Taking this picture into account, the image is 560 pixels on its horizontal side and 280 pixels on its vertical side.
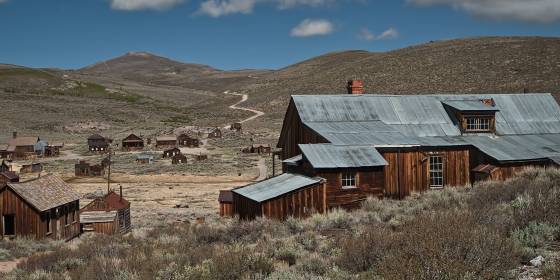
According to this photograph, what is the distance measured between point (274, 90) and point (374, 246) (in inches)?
4658

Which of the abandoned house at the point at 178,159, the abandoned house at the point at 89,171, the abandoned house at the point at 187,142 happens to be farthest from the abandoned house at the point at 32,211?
the abandoned house at the point at 187,142

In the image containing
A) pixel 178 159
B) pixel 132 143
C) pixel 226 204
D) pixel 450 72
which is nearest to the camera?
pixel 226 204

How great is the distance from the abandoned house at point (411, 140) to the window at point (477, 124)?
0.04 meters

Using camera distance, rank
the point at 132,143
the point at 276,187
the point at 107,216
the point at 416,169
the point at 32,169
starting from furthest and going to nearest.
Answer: the point at 132,143 < the point at 32,169 < the point at 107,216 < the point at 416,169 < the point at 276,187

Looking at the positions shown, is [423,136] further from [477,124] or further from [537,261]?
[537,261]

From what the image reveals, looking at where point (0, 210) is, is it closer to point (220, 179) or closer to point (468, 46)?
point (220, 179)

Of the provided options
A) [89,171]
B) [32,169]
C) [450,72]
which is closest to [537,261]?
[89,171]

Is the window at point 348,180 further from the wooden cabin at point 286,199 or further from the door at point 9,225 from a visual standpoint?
the door at point 9,225

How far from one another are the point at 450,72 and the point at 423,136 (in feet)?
243

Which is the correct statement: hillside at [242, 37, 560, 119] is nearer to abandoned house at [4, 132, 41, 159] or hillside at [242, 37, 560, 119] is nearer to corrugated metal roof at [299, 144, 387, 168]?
abandoned house at [4, 132, 41, 159]

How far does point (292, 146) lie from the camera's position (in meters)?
25.9

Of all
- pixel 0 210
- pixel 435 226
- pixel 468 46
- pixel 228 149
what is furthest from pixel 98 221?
pixel 468 46

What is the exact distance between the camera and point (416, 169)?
21.4m

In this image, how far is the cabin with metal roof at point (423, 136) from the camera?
Result: 20828 millimetres
